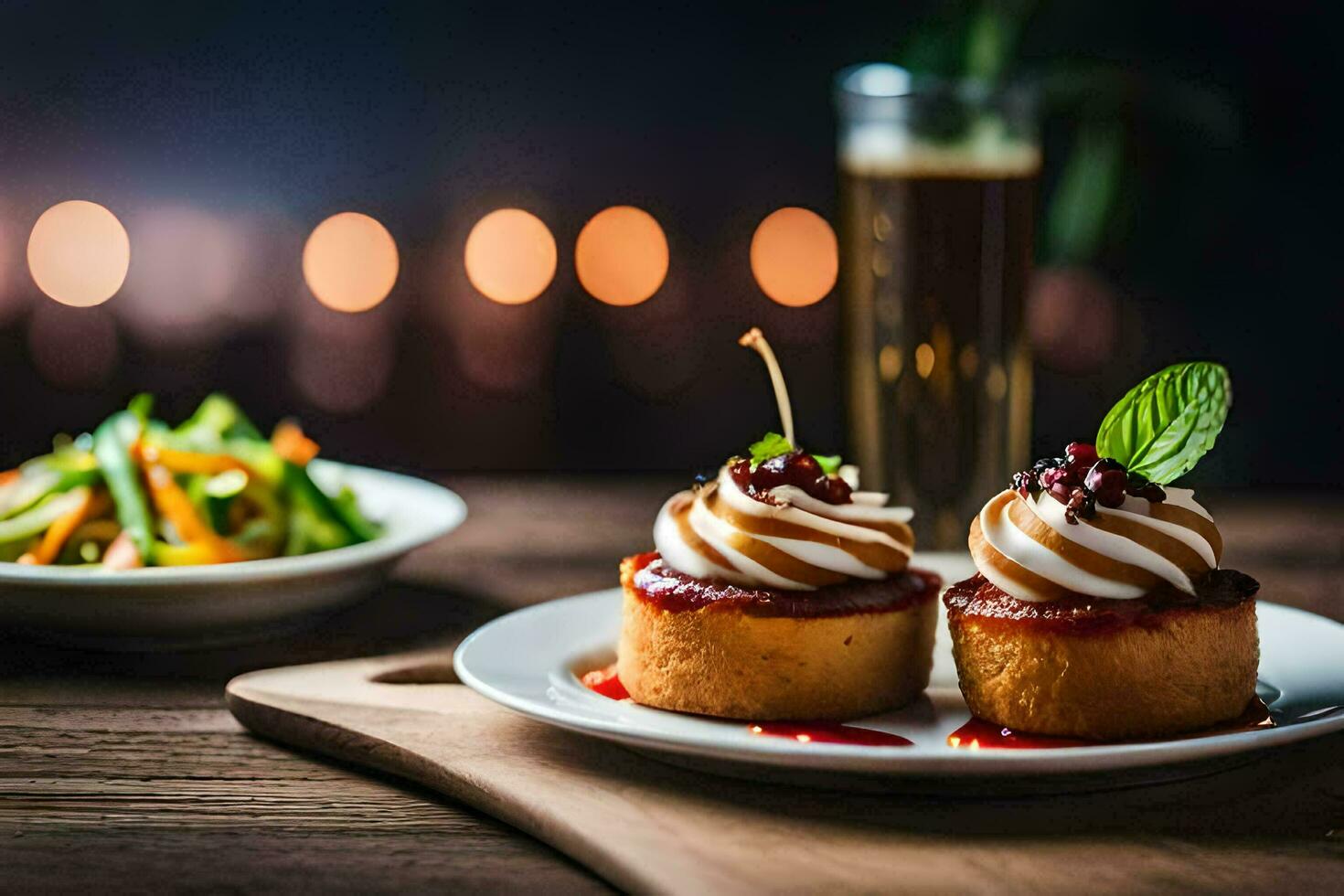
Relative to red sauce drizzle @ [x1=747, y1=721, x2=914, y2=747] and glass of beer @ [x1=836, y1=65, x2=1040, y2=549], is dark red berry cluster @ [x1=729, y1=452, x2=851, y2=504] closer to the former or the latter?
red sauce drizzle @ [x1=747, y1=721, x2=914, y2=747]

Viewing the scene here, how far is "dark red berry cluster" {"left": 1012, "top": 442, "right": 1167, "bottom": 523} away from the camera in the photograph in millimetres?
1907

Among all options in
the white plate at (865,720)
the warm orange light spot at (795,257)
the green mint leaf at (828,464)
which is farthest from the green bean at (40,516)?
the warm orange light spot at (795,257)

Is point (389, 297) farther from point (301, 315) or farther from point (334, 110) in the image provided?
point (334, 110)

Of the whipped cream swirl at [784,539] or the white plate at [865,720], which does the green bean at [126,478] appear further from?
the whipped cream swirl at [784,539]

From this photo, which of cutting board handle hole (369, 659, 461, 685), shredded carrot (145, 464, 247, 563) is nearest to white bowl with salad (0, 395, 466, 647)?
shredded carrot (145, 464, 247, 563)

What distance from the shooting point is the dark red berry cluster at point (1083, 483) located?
1.91 metres

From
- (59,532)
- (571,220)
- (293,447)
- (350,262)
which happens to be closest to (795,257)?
(571,220)

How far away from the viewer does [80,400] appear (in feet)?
17.8

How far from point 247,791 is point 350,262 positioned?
3.70 metres

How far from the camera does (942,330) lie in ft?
10.2

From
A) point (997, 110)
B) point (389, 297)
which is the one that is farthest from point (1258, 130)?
point (389, 297)

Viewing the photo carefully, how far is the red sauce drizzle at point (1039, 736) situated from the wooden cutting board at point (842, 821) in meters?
0.05

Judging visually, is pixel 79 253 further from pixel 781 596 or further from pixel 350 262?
pixel 781 596

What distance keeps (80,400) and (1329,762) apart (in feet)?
15.0
